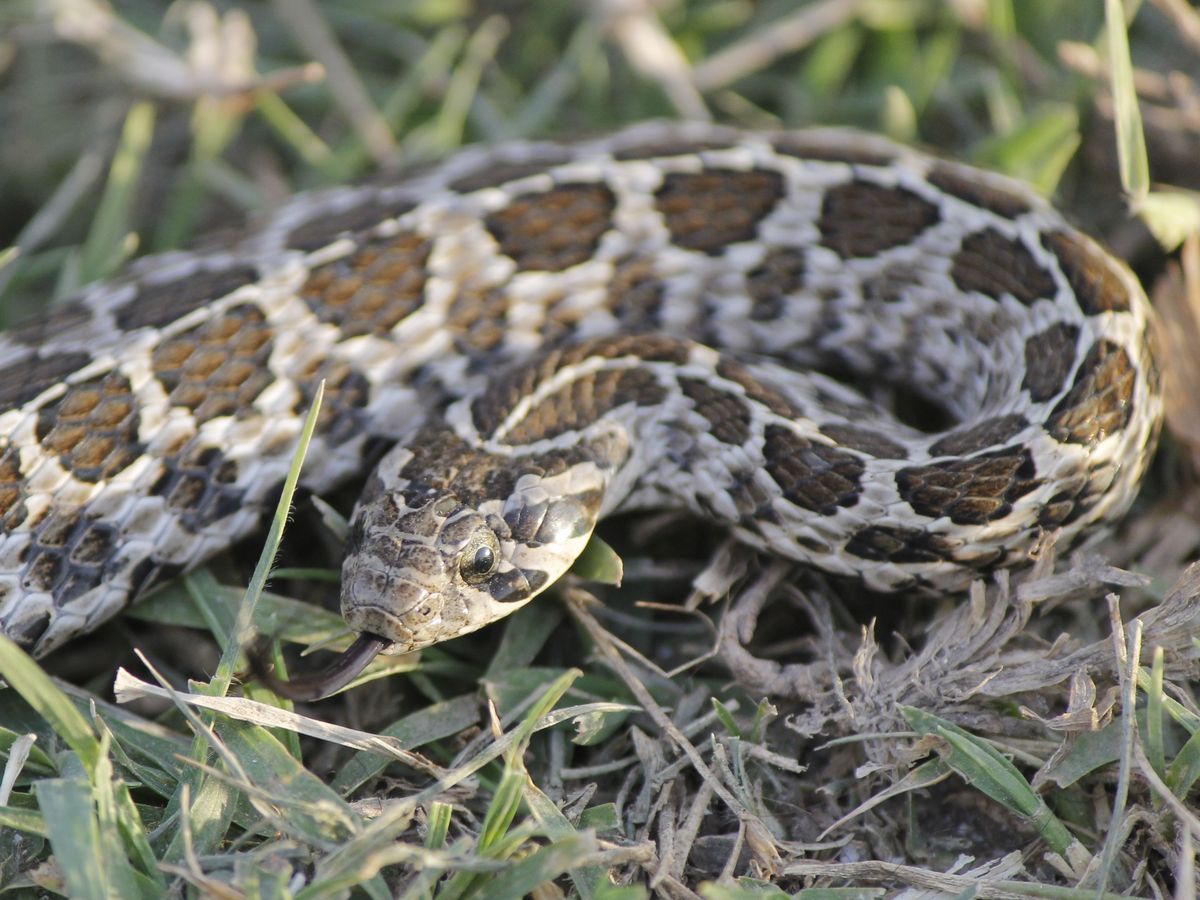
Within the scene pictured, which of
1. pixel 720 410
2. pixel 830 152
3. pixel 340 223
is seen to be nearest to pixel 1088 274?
pixel 830 152

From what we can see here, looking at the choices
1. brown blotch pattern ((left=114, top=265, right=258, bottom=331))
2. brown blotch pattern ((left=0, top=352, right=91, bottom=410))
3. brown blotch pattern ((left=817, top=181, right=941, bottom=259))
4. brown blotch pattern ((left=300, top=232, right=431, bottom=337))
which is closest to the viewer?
brown blotch pattern ((left=0, top=352, right=91, bottom=410))

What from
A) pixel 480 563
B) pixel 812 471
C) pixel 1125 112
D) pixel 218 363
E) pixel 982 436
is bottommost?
pixel 480 563

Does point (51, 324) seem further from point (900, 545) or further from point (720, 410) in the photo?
point (900, 545)

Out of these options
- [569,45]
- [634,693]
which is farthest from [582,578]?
[569,45]

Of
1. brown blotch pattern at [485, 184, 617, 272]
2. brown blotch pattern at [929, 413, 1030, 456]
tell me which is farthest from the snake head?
brown blotch pattern at [929, 413, 1030, 456]

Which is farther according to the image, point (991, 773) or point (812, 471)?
point (812, 471)

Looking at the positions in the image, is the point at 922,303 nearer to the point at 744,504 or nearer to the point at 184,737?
the point at 744,504

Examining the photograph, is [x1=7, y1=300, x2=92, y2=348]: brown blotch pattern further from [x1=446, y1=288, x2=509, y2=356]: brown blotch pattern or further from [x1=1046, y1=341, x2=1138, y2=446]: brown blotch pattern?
[x1=1046, y1=341, x2=1138, y2=446]: brown blotch pattern
